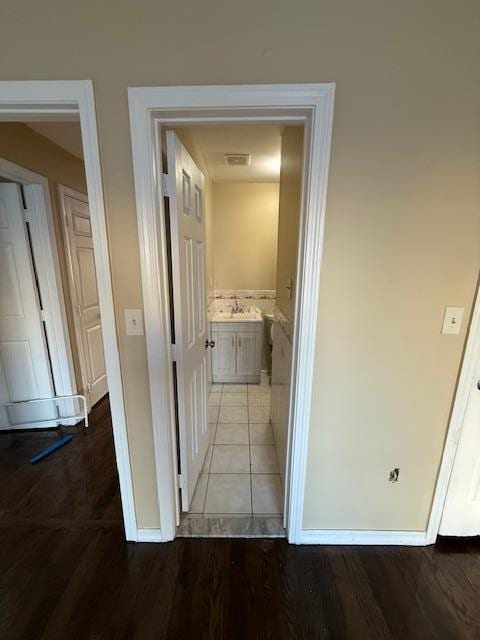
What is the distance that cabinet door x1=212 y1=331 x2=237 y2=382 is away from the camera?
125 inches

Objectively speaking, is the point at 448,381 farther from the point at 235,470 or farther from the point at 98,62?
the point at 98,62

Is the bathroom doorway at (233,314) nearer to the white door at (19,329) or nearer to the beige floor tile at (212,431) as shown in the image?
the beige floor tile at (212,431)

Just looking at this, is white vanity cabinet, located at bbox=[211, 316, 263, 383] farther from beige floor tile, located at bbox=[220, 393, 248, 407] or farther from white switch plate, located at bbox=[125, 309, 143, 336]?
white switch plate, located at bbox=[125, 309, 143, 336]

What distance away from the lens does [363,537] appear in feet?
4.68

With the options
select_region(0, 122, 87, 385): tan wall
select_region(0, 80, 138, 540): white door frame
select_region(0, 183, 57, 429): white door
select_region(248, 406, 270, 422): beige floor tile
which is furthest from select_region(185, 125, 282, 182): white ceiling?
select_region(248, 406, 270, 422): beige floor tile

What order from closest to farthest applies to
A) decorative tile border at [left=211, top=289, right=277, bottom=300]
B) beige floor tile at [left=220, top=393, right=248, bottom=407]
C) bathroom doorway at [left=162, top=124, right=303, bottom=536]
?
1. bathroom doorway at [left=162, top=124, right=303, bottom=536]
2. beige floor tile at [left=220, top=393, right=248, bottom=407]
3. decorative tile border at [left=211, top=289, right=277, bottom=300]

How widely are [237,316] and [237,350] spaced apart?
42cm

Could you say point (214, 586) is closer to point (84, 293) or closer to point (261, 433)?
point (261, 433)

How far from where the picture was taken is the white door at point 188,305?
127 cm

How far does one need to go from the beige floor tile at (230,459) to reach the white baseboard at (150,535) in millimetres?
552

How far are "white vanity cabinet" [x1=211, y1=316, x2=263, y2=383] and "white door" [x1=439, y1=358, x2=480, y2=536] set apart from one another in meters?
2.09

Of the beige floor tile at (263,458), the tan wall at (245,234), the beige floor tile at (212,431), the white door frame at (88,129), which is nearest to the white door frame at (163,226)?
the white door frame at (88,129)

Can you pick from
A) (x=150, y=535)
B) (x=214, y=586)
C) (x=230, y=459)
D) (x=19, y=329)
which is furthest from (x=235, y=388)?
(x=19, y=329)

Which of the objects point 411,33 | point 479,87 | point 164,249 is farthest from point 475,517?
point 411,33
